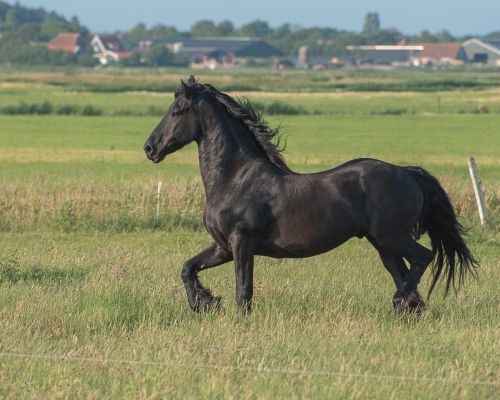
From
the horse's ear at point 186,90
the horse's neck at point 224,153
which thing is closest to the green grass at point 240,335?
the horse's neck at point 224,153

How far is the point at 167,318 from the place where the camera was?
10.0m

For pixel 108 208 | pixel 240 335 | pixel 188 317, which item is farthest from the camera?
pixel 108 208

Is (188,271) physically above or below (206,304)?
above

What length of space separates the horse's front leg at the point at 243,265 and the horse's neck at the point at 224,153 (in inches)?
19.6

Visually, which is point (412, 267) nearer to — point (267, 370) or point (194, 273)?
point (194, 273)

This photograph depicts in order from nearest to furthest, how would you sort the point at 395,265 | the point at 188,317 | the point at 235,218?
1. the point at 235,218
2. the point at 188,317
3. the point at 395,265

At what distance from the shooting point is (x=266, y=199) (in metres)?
9.93

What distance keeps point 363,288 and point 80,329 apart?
3311 millimetres

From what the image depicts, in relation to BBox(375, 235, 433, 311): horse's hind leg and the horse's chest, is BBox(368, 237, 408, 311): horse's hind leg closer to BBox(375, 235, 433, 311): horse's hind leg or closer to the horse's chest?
BBox(375, 235, 433, 311): horse's hind leg

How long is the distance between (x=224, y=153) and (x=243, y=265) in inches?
38.4

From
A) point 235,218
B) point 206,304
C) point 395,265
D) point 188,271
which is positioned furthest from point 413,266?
point 188,271

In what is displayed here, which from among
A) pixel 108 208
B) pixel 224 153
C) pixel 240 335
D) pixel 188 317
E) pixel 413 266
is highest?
pixel 224 153

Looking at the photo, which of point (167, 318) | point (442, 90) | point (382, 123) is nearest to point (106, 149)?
point (382, 123)

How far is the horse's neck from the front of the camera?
32.8ft
